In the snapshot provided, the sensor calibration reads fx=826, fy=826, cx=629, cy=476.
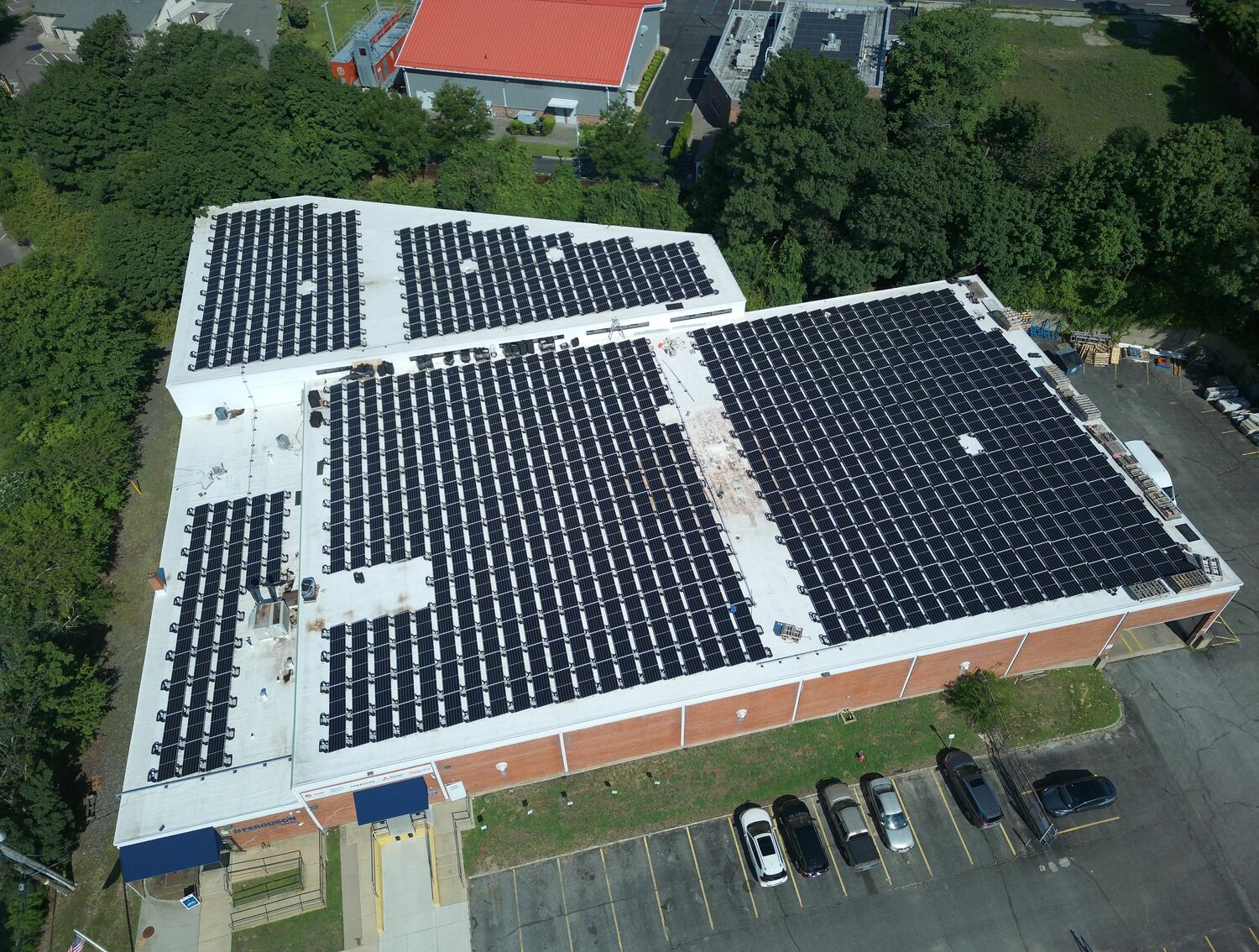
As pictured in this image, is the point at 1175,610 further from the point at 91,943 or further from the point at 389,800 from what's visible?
the point at 91,943

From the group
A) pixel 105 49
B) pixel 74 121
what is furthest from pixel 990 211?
pixel 105 49

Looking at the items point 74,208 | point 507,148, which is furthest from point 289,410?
point 74,208

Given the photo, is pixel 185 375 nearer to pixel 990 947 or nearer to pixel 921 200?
pixel 921 200

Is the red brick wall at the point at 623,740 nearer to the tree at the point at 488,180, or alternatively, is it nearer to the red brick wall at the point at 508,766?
the red brick wall at the point at 508,766

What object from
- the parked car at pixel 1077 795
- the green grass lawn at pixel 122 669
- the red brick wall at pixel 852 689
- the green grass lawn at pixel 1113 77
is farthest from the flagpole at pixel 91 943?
Answer: the green grass lawn at pixel 1113 77

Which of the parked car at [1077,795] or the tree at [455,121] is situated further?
the tree at [455,121]

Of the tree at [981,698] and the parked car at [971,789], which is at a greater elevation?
the tree at [981,698]

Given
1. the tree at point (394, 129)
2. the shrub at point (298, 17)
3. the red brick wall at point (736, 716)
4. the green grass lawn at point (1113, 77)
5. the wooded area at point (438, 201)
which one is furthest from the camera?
the shrub at point (298, 17)
